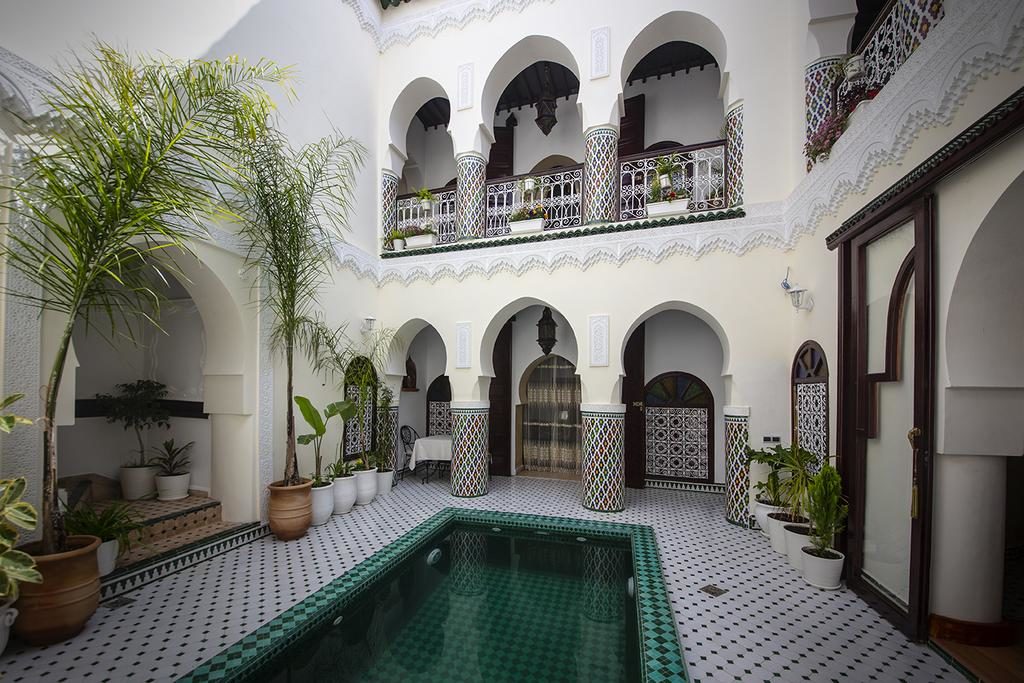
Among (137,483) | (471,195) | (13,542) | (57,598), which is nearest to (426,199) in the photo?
(471,195)

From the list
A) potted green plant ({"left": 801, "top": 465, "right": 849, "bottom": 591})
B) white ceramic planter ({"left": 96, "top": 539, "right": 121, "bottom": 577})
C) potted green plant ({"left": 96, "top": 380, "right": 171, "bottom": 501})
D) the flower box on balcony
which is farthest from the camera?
the flower box on balcony

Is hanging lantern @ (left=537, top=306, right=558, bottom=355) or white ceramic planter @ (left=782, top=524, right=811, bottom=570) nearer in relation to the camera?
white ceramic planter @ (left=782, top=524, right=811, bottom=570)

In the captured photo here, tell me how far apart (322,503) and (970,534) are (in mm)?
5448

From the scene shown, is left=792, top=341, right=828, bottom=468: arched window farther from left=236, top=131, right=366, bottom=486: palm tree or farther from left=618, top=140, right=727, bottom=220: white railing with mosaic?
left=236, top=131, right=366, bottom=486: palm tree

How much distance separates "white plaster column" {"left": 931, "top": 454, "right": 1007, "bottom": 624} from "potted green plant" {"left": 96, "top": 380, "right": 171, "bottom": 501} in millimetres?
7409

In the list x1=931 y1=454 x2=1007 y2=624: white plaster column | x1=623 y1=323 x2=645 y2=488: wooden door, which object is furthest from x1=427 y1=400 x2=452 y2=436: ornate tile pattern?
x1=931 y1=454 x2=1007 y2=624: white plaster column

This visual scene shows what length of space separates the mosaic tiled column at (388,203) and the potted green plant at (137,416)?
365 cm

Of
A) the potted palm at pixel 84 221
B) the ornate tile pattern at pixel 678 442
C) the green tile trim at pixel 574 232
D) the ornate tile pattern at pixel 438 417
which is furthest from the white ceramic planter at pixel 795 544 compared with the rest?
the ornate tile pattern at pixel 438 417

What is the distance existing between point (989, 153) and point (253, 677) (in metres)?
4.94

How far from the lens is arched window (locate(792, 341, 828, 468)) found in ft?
14.7

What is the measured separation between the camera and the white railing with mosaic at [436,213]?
→ 7.40 metres

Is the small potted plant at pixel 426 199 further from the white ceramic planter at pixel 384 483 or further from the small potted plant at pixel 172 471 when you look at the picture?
the small potted plant at pixel 172 471

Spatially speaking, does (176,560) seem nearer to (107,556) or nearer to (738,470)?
(107,556)

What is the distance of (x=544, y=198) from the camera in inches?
271
